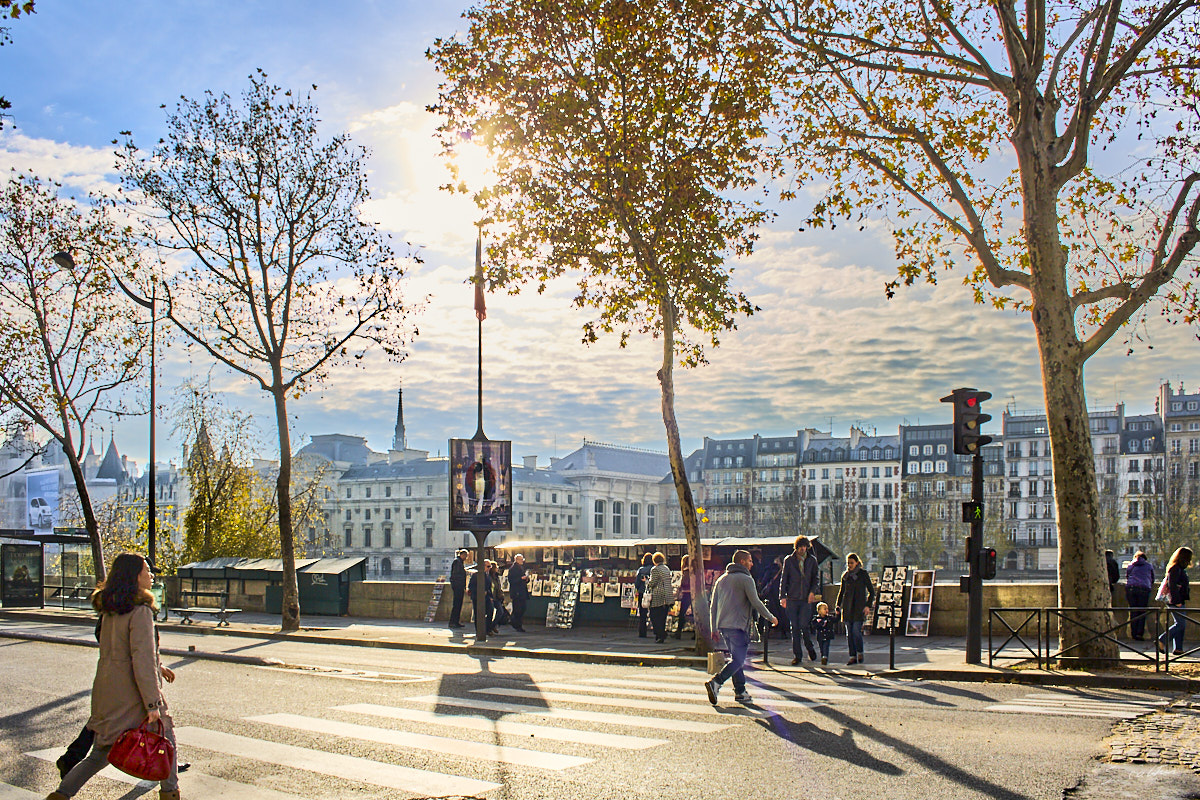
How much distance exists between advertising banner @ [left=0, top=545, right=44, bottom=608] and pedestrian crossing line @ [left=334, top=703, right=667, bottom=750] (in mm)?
29393

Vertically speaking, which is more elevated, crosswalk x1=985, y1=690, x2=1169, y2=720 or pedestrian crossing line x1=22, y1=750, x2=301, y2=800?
pedestrian crossing line x1=22, y1=750, x2=301, y2=800

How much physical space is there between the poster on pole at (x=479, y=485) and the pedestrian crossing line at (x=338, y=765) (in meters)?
12.5

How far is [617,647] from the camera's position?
20156 millimetres

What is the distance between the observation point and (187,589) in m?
35.6

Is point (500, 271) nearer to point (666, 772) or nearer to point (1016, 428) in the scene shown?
point (666, 772)

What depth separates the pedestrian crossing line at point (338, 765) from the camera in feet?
25.0

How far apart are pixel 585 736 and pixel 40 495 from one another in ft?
627

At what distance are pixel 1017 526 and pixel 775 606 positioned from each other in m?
106

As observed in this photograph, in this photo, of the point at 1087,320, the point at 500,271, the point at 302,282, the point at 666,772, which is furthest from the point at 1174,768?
the point at 302,282

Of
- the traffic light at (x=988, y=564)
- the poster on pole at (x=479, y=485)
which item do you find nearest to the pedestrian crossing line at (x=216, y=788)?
the traffic light at (x=988, y=564)

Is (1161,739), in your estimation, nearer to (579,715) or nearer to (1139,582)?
(579,715)

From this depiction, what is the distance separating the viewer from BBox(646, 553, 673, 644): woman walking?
69.6 feet

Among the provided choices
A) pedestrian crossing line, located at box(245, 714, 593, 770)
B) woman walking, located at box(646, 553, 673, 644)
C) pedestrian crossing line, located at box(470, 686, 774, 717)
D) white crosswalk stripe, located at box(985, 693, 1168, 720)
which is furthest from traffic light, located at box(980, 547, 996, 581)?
pedestrian crossing line, located at box(245, 714, 593, 770)

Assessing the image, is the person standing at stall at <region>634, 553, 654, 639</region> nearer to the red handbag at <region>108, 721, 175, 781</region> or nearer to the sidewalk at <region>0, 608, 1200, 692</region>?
the sidewalk at <region>0, 608, 1200, 692</region>
